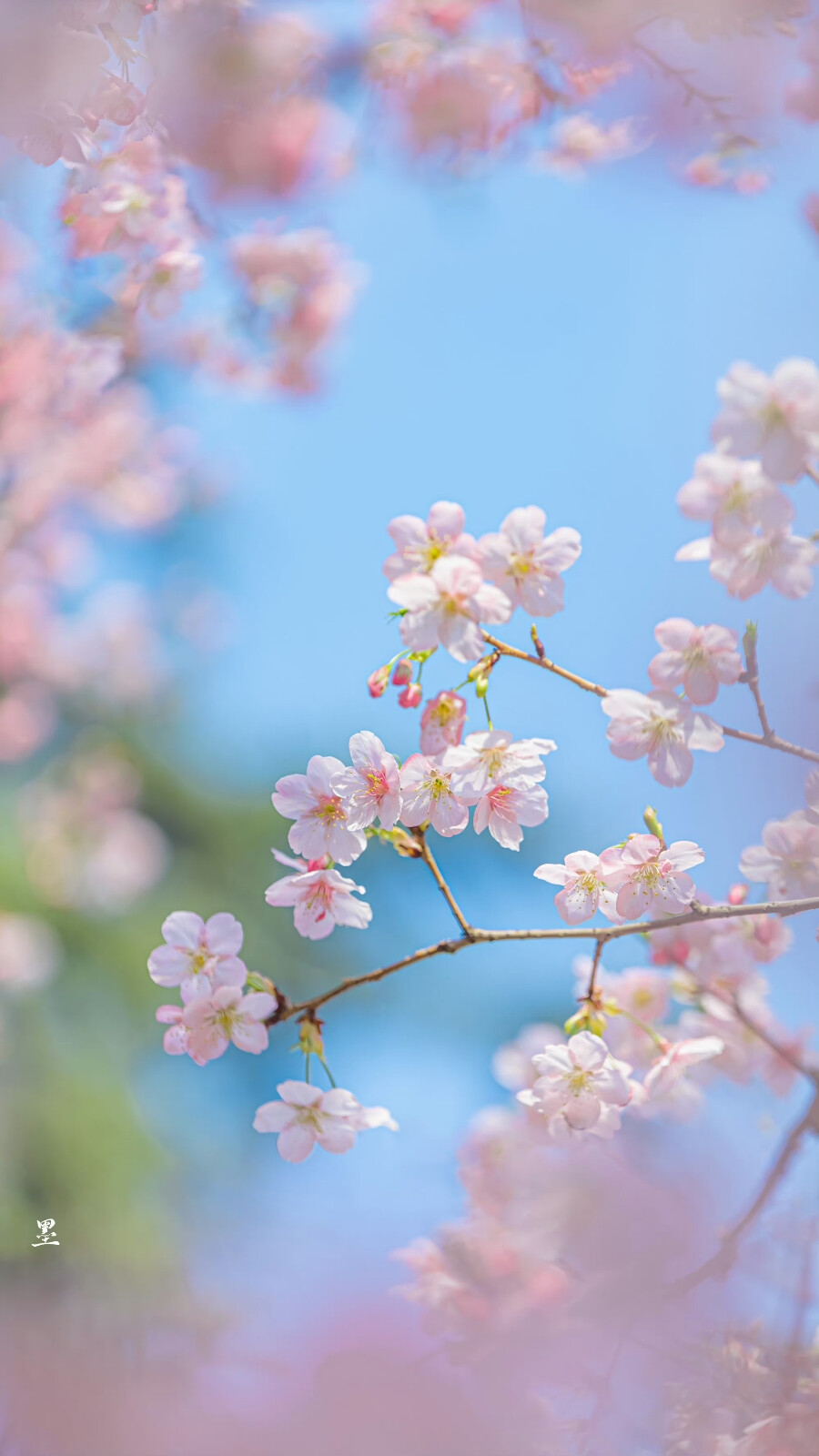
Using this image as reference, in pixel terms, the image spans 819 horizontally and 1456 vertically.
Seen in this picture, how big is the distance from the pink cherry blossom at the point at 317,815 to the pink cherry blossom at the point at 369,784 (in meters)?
0.01

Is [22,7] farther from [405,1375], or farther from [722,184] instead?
[405,1375]

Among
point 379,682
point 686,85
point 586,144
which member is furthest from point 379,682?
point 586,144

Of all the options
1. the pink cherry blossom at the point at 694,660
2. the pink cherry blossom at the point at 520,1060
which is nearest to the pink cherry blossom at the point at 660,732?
the pink cherry blossom at the point at 694,660

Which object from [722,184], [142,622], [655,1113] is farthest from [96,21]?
[142,622]

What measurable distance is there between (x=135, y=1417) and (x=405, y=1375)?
24 cm

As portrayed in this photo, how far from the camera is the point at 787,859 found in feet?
1.84

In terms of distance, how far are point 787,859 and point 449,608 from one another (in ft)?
0.99

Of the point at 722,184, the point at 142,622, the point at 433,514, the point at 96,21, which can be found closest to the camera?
the point at 433,514

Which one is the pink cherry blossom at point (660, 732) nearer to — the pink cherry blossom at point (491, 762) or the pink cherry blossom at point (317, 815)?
the pink cherry blossom at point (491, 762)

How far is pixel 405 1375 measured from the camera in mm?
660

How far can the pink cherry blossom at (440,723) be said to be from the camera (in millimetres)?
499

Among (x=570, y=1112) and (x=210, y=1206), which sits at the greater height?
(x=210, y=1206)

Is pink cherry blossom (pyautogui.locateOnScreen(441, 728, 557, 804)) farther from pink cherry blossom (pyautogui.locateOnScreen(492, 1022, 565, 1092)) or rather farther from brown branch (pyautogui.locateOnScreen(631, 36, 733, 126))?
brown branch (pyautogui.locateOnScreen(631, 36, 733, 126))

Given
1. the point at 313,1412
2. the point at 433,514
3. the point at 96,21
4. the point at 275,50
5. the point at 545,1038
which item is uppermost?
the point at 275,50
